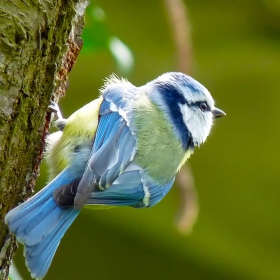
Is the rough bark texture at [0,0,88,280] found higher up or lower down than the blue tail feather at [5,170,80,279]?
higher up

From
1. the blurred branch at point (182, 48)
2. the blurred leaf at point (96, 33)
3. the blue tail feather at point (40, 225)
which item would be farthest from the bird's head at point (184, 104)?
the blue tail feather at point (40, 225)

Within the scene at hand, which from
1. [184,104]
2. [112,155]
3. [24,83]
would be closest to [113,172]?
[112,155]

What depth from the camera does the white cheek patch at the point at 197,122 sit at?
7.09ft

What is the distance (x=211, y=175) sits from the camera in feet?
13.1

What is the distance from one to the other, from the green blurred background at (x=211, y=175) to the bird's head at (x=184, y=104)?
121cm

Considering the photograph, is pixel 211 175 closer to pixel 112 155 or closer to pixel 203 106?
pixel 203 106

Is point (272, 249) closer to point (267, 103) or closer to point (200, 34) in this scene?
point (267, 103)

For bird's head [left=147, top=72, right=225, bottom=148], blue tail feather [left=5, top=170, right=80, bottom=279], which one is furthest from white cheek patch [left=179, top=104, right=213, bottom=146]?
blue tail feather [left=5, top=170, right=80, bottom=279]

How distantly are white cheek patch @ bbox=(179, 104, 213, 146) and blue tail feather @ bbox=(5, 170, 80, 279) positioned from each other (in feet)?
2.17

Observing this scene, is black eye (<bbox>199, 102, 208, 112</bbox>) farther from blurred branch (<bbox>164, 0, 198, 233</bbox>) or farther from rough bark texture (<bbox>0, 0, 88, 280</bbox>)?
rough bark texture (<bbox>0, 0, 88, 280</bbox>)

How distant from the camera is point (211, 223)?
4.05 m

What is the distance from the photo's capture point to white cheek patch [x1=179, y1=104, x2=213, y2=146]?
2.16 m

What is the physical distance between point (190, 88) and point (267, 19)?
1.37m

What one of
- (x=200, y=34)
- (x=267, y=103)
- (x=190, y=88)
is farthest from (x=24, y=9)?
(x=267, y=103)
